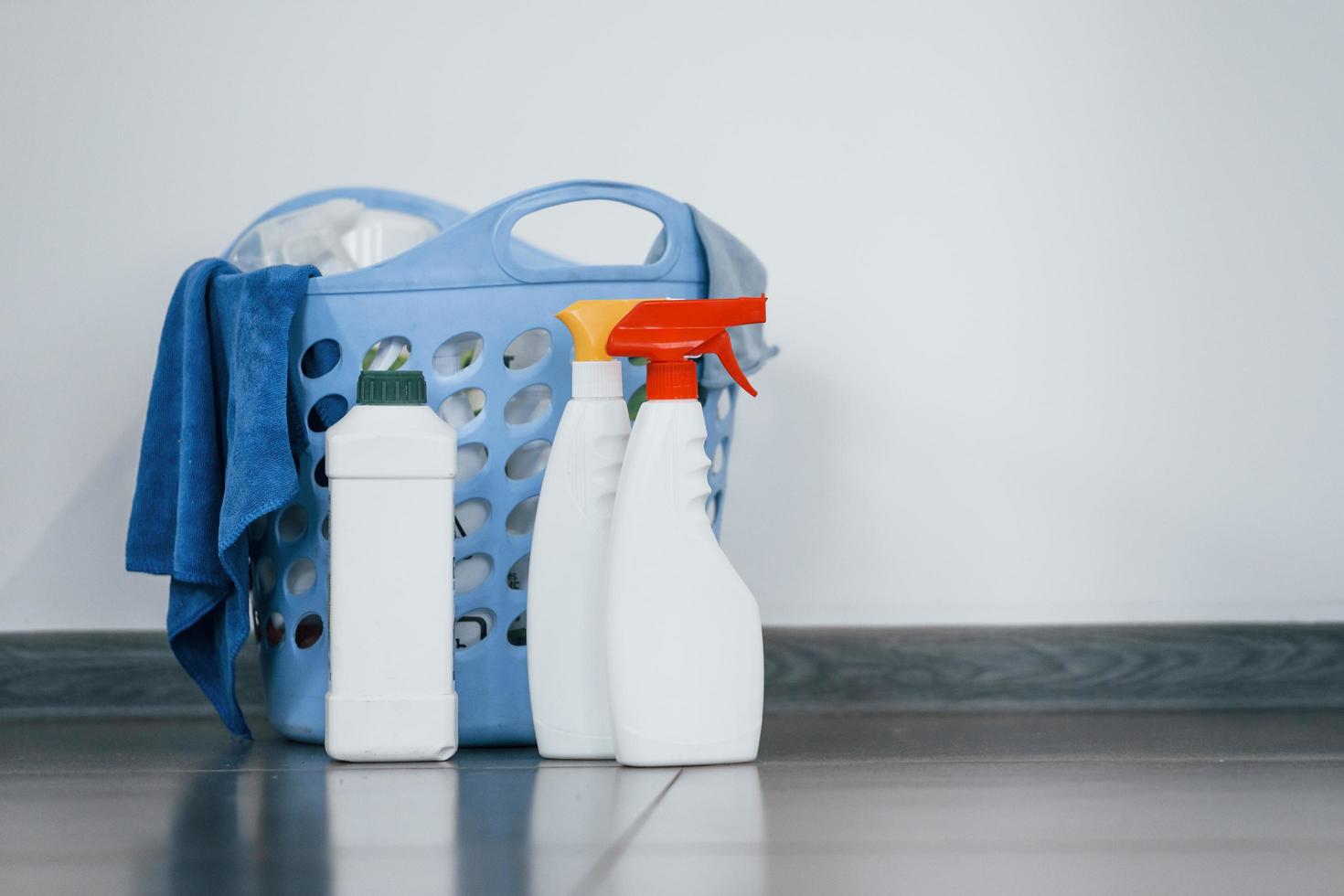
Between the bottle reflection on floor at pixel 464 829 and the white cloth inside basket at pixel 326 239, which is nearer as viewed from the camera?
the bottle reflection on floor at pixel 464 829

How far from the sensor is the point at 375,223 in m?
1.18

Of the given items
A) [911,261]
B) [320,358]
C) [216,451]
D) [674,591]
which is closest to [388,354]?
[320,358]

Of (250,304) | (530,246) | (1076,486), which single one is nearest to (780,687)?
(1076,486)

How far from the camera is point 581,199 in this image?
1.00 m

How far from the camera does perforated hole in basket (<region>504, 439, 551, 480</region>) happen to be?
1023 millimetres

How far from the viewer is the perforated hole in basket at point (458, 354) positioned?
3.30 ft

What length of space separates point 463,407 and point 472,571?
0.43 feet

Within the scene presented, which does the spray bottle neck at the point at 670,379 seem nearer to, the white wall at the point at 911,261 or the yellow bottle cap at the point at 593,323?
the yellow bottle cap at the point at 593,323

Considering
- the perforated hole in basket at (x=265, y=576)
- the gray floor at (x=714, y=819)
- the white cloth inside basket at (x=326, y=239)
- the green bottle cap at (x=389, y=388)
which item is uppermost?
the white cloth inside basket at (x=326, y=239)

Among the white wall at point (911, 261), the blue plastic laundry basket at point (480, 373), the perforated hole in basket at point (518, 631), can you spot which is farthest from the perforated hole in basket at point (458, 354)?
the white wall at point (911, 261)

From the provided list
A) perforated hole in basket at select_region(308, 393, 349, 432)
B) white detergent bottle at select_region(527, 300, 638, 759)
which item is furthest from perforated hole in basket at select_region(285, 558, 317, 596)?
white detergent bottle at select_region(527, 300, 638, 759)

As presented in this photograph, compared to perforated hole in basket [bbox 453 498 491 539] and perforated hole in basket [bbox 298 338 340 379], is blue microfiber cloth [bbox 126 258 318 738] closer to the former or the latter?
perforated hole in basket [bbox 298 338 340 379]

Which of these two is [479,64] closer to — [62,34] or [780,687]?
[62,34]

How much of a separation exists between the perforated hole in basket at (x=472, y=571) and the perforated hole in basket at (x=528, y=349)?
0.15 metres
